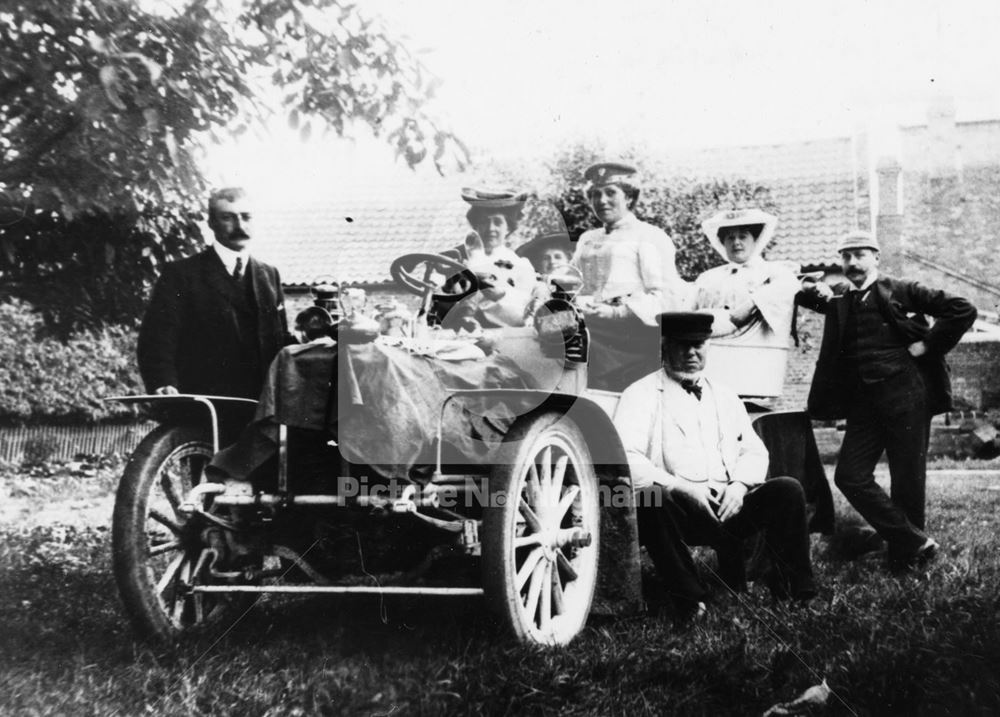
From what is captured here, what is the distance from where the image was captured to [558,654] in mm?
3018

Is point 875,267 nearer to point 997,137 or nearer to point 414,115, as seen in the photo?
point 997,137

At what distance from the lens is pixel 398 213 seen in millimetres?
3467

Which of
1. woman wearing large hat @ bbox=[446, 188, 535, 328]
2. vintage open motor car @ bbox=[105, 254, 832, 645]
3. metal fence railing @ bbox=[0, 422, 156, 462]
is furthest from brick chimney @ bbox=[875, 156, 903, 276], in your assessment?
metal fence railing @ bbox=[0, 422, 156, 462]

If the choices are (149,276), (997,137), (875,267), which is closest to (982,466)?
(875,267)

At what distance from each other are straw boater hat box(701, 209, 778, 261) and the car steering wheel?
2.82 feet

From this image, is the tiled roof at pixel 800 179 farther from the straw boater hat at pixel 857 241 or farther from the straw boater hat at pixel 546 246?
the straw boater hat at pixel 546 246

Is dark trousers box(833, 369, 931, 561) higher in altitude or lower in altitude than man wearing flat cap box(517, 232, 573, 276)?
lower

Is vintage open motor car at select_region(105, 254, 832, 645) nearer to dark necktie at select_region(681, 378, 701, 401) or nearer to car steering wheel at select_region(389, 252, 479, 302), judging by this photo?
car steering wheel at select_region(389, 252, 479, 302)

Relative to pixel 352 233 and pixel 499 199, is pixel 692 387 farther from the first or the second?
pixel 352 233

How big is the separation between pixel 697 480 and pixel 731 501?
0.14 meters

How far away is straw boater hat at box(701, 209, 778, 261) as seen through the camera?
11.0ft

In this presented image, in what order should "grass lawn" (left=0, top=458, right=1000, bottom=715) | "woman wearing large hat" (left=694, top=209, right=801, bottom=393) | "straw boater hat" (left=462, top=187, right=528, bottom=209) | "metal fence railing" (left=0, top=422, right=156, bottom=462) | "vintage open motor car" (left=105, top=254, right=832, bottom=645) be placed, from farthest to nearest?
1. "straw boater hat" (left=462, top=187, right=528, bottom=209)
2. "woman wearing large hat" (left=694, top=209, right=801, bottom=393)
3. "metal fence railing" (left=0, top=422, right=156, bottom=462)
4. "grass lawn" (left=0, top=458, right=1000, bottom=715)
5. "vintage open motor car" (left=105, top=254, right=832, bottom=645)

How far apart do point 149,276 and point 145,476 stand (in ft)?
2.84

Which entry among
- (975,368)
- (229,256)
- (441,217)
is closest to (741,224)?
(975,368)
